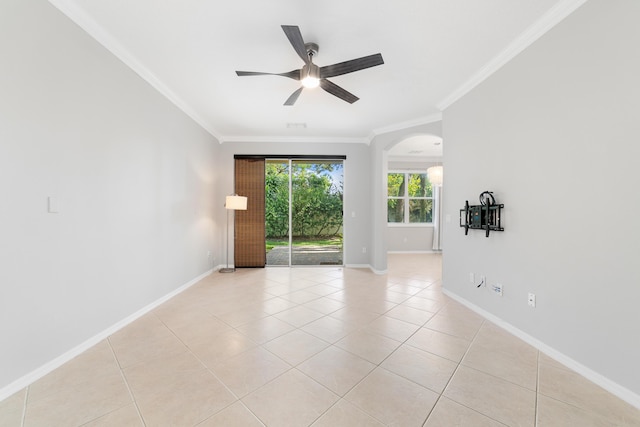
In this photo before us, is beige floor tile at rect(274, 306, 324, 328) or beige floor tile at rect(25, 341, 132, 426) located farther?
beige floor tile at rect(274, 306, 324, 328)

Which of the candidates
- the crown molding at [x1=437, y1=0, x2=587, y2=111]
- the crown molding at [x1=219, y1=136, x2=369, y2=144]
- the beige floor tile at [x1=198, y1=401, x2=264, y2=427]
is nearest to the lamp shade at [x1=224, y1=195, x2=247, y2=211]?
the crown molding at [x1=219, y1=136, x2=369, y2=144]

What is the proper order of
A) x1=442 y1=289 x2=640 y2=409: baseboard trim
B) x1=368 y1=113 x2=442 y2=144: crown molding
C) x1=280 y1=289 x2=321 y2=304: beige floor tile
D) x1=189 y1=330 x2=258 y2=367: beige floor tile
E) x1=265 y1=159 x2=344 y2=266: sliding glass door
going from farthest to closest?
x1=265 y1=159 x2=344 y2=266: sliding glass door → x1=368 y1=113 x2=442 y2=144: crown molding → x1=280 y1=289 x2=321 y2=304: beige floor tile → x1=189 y1=330 x2=258 y2=367: beige floor tile → x1=442 y1=289 x2=640 y2=409: baseboard trim

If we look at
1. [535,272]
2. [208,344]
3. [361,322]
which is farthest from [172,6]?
[535,272]

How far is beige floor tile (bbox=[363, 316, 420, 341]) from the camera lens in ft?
7.83

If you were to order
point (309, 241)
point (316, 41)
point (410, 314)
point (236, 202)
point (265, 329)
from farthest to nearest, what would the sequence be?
1. point (309, 241)
2. point (236, 202)
3. point (410, 314)
4. point (265, 329)
5. point (316, 41)

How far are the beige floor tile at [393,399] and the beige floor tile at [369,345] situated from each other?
24 cm

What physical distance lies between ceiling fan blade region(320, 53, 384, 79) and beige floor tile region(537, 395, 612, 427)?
2649 mm

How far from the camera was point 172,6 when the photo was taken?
1913 mm

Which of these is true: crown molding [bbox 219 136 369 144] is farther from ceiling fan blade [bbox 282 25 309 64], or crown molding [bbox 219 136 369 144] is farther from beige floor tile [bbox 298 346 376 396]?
beige floor tile [bbox 298 346 376 396]

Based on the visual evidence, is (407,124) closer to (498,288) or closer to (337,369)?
(498,288)

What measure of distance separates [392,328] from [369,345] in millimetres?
446

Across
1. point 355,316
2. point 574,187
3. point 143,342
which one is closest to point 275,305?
point 355,316

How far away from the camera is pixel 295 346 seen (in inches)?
85.8

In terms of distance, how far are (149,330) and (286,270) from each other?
280cm
